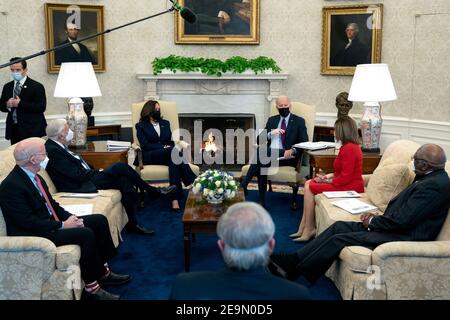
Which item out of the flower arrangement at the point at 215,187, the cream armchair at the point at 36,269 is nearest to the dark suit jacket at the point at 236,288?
the cream armchair at the point at 36,269

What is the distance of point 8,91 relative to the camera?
7.78 metres

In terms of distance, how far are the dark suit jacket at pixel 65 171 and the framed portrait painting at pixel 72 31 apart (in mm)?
3898

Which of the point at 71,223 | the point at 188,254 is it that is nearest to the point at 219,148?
the point at 188,254

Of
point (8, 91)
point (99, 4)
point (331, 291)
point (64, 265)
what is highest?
point (99, 4)

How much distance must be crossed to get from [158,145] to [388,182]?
351cm

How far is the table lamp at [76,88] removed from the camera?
7.25 m

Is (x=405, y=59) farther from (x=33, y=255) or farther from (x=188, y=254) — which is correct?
(x=33, y=255)

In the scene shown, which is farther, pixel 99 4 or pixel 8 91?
pixel 99 4

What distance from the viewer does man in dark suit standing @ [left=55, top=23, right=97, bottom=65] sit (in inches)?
370

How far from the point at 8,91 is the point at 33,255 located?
420 cm

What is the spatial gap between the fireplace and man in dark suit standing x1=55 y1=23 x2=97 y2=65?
6.50 feet

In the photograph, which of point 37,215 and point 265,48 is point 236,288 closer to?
point 37,215

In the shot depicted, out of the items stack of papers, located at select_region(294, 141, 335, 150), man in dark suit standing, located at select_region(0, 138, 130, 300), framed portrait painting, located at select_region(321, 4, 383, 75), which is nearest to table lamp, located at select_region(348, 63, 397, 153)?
stack of papers, located at select_region(294, 141, 335, 150)

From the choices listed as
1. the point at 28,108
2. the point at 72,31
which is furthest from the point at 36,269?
the point at 72,31
